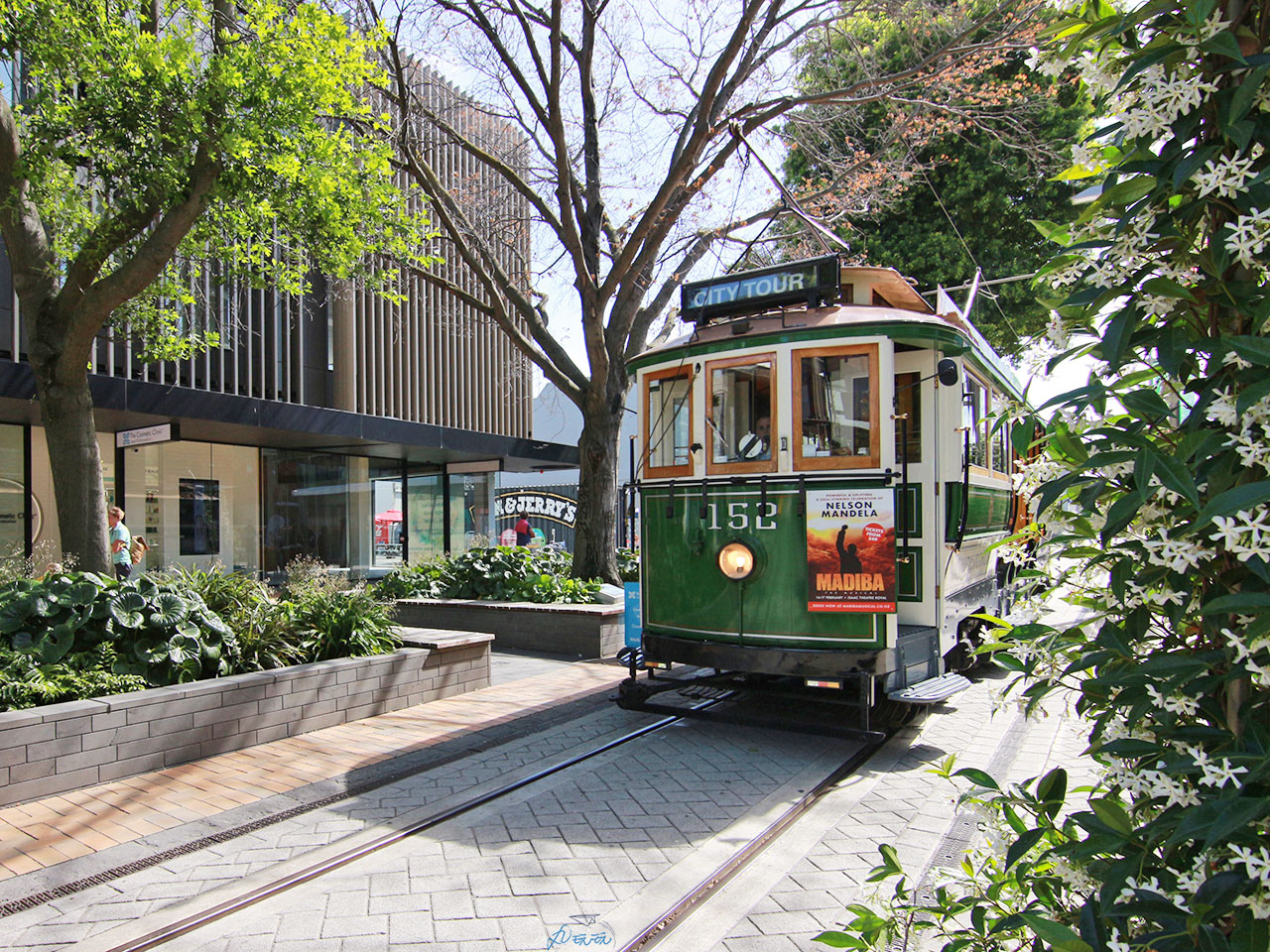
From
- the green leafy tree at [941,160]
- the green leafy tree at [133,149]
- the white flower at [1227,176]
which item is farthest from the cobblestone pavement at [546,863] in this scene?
the green leafy tree at [941,160]

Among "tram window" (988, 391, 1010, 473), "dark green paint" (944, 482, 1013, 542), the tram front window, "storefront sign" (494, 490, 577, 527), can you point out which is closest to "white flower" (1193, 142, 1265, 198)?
the tram front window

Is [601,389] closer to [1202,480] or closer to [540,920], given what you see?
[540,920]

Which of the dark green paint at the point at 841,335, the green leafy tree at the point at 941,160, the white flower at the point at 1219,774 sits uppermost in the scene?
the green leafy tree at the point at 941,160

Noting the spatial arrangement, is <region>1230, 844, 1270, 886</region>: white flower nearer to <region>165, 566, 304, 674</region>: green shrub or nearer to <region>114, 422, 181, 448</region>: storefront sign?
<region>165, 566, 304, 674</region>: green shrub

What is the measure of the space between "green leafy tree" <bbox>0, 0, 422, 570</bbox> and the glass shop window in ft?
12.6

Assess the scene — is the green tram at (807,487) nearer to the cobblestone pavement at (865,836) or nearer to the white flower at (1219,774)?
the cobblestone pavement at (865,836)

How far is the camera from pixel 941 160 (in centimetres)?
1838

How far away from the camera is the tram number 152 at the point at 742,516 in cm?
628

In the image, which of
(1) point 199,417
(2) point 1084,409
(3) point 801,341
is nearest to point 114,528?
(1) point 199,417

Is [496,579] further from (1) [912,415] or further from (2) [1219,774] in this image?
(2) [1219,774]

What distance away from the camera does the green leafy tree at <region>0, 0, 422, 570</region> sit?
22.0 feet

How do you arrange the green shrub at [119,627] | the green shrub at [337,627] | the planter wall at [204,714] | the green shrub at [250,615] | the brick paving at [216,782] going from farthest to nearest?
the green shrub at [337,627] → the green shrub at [250,615] → the green shrub at [119,627] → the planter wall at [204,714] → the brick paving at [216,782]

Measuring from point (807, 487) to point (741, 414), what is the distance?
81 cm

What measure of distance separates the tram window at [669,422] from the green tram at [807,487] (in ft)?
0.05
